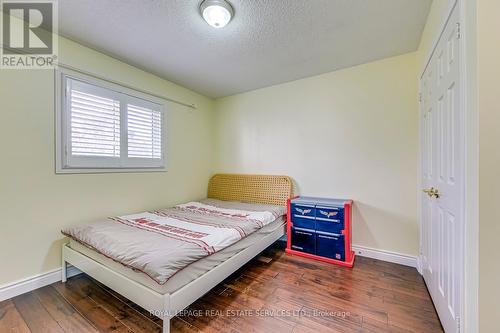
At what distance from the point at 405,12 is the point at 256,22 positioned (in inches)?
49.0

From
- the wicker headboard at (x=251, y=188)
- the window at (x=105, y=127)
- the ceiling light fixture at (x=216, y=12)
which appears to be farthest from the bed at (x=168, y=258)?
Result: the ceiling light fixture at (x=216, y=12)

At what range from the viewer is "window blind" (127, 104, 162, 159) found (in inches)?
105

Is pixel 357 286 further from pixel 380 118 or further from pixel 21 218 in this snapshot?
pixel 21 218

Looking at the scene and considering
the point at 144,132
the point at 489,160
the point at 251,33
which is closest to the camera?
the point at 489,160

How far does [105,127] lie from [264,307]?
8.14 feet

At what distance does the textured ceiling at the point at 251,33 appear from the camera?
1676 millimetres

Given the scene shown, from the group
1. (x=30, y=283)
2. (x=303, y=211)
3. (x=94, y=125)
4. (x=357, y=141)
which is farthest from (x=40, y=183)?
(x=357, y=141)

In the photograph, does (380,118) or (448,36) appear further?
(380,118)

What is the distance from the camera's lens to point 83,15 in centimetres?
176

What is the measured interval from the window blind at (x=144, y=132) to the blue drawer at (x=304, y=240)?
7.09 ft

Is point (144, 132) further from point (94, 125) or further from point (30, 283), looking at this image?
point (30, 283)

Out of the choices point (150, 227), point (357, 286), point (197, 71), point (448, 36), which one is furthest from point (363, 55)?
point (150, 227)

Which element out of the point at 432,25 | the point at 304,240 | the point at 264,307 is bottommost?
the point at 264,307

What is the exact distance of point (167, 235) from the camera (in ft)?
5.77
